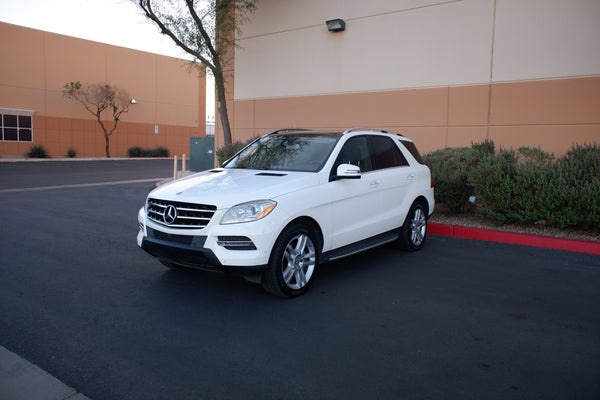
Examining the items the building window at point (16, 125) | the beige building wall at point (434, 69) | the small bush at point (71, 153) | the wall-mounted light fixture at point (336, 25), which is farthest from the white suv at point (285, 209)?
the small bush at point (71, 153)

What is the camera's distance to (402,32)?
12172 millimetres

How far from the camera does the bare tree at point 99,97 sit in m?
34.0

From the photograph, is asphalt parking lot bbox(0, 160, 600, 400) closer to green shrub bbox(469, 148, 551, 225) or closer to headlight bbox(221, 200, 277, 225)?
headlight bbox(221, 200, 277, 225)

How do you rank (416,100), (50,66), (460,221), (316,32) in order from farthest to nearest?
(50,66), (316,32), (416,100), (460,221)

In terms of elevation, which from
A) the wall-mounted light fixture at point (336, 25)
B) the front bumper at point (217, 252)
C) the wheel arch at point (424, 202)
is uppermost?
the wall-mounted light fixture at point (336, 25)

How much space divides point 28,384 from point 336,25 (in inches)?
469

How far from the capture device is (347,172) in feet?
18.0

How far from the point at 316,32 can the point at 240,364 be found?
11966mm

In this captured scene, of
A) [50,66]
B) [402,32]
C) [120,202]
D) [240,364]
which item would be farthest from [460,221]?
[50,66]

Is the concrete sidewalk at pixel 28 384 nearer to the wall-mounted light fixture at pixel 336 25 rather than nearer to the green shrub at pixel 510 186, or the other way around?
the green shrub at pixel 510 186

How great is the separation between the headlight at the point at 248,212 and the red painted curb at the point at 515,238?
16.6 feet

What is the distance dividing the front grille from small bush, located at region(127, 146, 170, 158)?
117 feet

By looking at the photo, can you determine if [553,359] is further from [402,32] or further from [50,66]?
[50,66]

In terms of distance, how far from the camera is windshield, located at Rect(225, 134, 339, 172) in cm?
579
